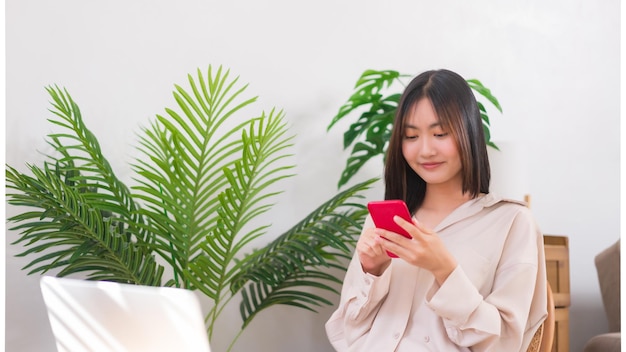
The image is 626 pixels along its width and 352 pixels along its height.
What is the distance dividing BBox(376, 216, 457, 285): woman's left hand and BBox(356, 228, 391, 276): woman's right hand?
0.25ft

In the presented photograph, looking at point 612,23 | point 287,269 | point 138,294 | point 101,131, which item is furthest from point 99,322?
point 612,23

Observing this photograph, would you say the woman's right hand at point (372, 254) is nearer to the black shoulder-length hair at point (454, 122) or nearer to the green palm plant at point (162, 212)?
the black shoulder-length hair at point (454, 122)

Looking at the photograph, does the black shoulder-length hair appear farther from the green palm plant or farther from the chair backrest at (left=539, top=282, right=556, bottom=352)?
the green palm plant

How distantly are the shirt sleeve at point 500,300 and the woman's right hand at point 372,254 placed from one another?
0.49ft

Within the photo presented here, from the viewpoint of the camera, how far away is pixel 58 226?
8.71 feet

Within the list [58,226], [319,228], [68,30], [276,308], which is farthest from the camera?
[276,308]

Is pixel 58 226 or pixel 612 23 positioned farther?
pixel 612 23

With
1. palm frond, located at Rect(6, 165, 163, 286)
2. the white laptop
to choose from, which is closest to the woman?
the white laptop

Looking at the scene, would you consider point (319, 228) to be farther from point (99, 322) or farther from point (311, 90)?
point (99, 322)

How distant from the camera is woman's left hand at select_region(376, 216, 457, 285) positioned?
1.70 m

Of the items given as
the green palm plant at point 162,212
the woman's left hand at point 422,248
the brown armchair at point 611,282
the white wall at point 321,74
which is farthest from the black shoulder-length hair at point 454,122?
the brown armchair at point 611,282

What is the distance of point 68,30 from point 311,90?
1.01 m

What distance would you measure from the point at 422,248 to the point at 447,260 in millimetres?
65

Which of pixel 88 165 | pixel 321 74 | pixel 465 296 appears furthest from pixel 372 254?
pixel 321 74
